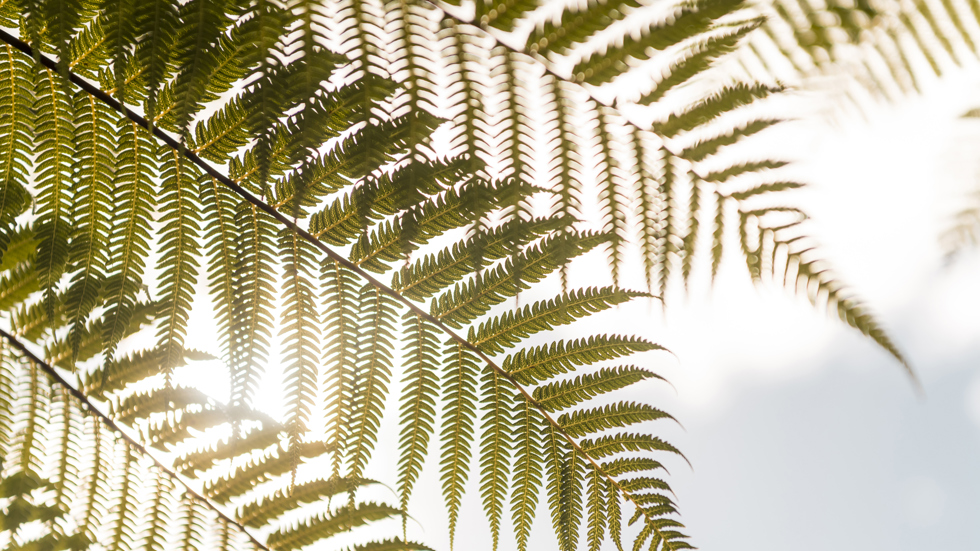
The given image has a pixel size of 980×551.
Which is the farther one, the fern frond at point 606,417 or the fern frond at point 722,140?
the fern frond at point 606,417

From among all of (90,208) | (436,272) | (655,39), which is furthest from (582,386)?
(90,208)

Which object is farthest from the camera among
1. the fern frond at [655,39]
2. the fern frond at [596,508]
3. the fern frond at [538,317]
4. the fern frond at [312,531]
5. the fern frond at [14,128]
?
the fern frond at [312,531]

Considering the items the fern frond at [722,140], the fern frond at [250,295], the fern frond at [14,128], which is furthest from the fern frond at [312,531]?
the fern frond at [722,140]

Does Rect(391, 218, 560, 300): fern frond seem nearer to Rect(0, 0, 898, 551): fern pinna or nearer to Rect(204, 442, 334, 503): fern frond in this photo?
Rect(0, 0, 898, 551): fern pinna

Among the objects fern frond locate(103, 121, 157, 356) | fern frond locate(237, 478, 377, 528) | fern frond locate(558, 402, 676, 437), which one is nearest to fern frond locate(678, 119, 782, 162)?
fern frond locate(558, 402, 676, 437)

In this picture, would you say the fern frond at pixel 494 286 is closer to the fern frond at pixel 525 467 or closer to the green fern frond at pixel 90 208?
the fern frond at pixel 525 467

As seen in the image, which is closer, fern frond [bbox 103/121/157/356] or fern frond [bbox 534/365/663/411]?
fern frond [bbox 103/121/157/356]

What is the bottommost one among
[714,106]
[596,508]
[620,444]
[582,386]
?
[596,508]

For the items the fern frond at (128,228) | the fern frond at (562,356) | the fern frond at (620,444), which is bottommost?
the fern frond at (620,444)

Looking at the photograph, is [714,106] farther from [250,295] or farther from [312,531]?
[312,531]

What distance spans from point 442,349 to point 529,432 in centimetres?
26

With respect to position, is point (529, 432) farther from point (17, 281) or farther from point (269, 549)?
point (17, 281)

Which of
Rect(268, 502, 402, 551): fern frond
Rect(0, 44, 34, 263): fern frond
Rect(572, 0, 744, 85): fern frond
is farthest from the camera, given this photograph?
Rect(268, 502, 402, 551): fern frond

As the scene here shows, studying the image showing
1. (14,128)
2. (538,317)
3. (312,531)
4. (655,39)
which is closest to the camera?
(655,39)
